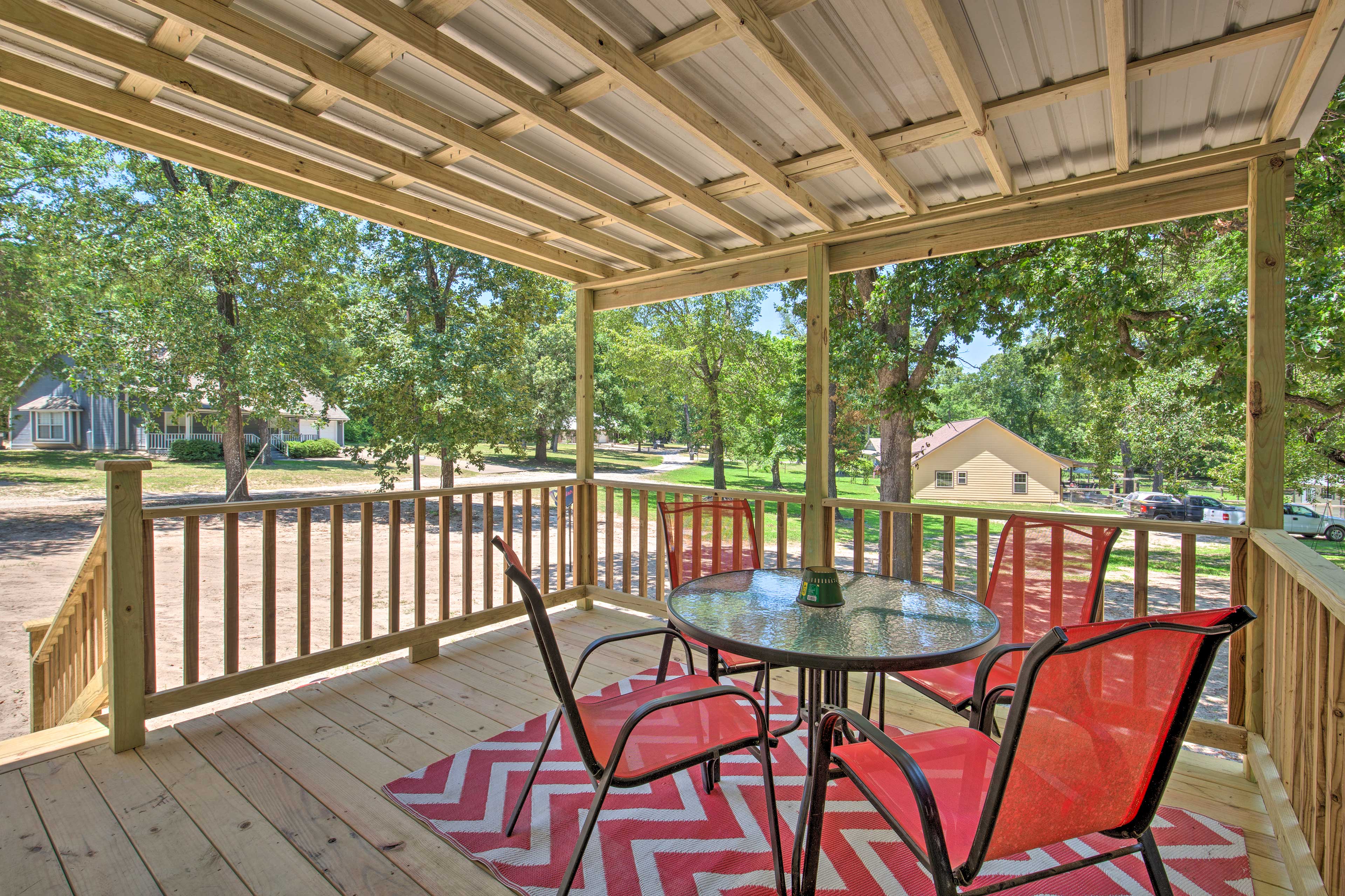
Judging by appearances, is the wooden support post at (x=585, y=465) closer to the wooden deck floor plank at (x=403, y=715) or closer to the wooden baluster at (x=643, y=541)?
the wooden baluster at (x=643, y=541)

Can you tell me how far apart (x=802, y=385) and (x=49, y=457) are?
17832 millimetres

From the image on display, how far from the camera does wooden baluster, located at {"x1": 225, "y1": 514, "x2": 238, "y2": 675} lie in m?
2.58

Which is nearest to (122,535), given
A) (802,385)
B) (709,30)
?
(709,30)

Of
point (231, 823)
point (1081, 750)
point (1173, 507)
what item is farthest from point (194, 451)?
point (1173, 507)

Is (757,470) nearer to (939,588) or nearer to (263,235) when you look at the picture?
(263,235)

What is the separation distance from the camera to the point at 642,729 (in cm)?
171

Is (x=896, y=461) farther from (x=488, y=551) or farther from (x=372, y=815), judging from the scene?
(x=372, y=815)

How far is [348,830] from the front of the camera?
192 cm

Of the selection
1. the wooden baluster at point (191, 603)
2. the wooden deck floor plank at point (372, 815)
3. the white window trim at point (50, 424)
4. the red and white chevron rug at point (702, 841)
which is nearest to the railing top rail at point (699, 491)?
the red and white chevron rug at point (702, 841)

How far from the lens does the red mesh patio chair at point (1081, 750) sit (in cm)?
103

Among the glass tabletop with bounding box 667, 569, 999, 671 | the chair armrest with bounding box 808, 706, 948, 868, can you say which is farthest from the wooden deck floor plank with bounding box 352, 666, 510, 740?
the chair armrest with bounding box 808, 706, 948, 868

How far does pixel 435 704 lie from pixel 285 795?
→ 801 millimetres

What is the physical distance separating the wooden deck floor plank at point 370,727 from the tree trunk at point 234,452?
31.5 ft

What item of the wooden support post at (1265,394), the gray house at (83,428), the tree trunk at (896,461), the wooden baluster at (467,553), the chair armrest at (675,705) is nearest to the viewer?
the chair armrest at (675,705)
